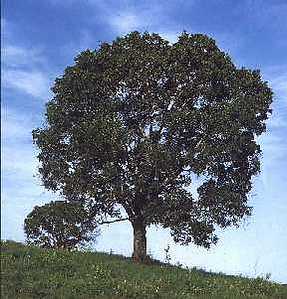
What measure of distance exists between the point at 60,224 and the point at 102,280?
1291 cm

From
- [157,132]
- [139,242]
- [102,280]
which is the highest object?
[157,132]

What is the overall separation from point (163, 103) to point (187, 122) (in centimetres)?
250

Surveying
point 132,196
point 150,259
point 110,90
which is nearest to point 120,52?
point 110,90

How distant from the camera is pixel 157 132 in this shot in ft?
147

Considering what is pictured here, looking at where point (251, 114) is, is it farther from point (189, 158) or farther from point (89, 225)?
point (89, 225)

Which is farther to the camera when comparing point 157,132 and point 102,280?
point 157,132

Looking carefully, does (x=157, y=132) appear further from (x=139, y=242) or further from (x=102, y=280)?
(x=102, y=280)

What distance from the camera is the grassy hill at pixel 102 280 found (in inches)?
1198

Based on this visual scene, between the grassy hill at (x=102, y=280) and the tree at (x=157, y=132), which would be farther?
the tree at (x=157, y=132)

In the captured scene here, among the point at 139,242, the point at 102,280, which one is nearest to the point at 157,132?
the point at 139,242

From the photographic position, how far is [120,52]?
4622cm

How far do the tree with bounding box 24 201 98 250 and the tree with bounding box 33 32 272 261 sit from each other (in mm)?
1155

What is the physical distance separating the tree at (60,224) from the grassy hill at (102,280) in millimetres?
4348

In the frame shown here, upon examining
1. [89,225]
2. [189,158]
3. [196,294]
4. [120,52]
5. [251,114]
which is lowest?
[196,294]
